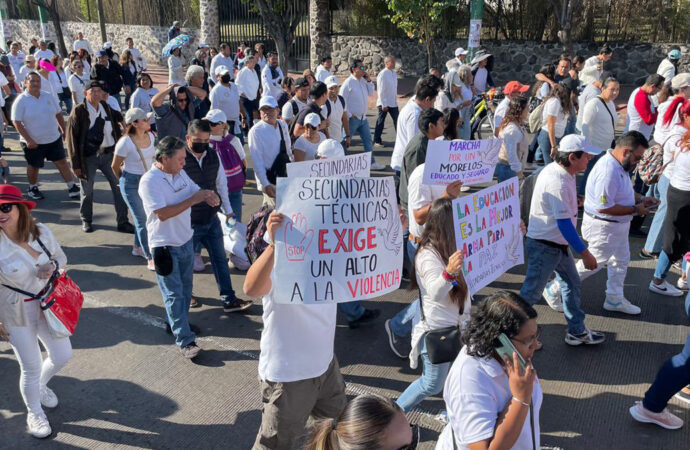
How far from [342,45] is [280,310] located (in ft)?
69.5

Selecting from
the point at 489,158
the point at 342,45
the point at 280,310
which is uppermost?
the point at 342,45

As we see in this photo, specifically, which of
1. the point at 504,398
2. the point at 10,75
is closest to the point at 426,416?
the point at 504,398

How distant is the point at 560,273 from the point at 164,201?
3502mm

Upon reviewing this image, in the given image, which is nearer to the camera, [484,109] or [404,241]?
[404,241]

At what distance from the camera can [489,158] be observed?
5.66 m

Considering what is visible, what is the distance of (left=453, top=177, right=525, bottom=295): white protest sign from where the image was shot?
395 centimetres

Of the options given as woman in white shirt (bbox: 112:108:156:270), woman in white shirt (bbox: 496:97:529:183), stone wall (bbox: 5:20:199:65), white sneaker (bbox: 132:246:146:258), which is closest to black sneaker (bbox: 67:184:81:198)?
white sneaker (bbox: 132:246:146:258)

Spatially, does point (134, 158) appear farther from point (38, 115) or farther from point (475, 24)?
point (475, 24)

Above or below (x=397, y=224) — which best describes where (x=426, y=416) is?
below

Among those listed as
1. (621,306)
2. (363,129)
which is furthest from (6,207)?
(363,129)

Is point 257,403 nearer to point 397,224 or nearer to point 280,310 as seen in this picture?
point 280,310

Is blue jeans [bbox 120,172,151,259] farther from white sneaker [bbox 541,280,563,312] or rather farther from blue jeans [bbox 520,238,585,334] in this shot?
white sneaker [bbox 541,280,563,312]

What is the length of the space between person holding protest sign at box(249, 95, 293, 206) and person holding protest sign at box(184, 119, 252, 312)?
83 cm

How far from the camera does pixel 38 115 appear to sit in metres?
8.82
